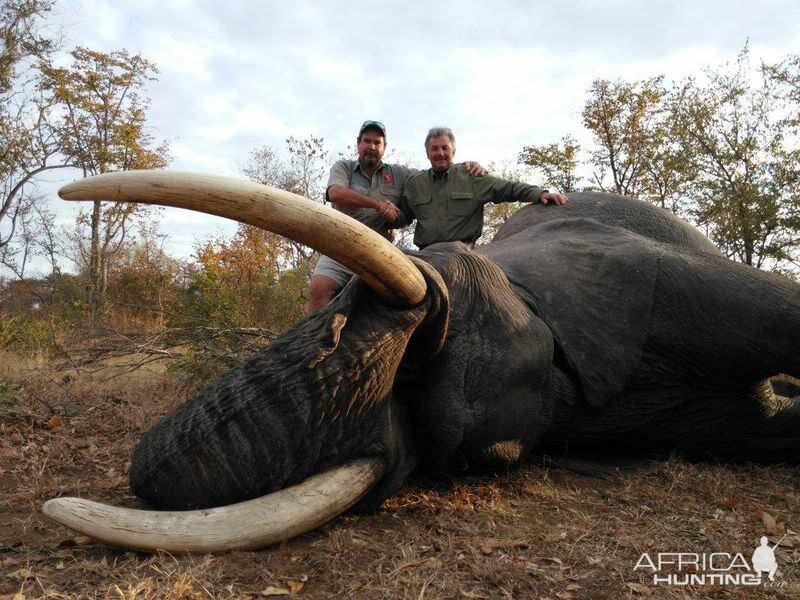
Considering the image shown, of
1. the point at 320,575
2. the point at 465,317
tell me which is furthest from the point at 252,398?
the point at 465,317

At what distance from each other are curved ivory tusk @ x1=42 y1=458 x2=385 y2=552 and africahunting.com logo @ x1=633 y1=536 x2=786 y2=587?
1.10 m

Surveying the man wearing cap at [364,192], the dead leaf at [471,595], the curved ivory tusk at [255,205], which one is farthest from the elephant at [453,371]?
the man wearing cap at [364,192]

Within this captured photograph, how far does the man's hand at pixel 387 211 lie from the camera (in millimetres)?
4730

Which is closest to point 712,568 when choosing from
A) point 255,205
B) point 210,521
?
point 210,521

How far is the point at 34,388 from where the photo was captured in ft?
19.5

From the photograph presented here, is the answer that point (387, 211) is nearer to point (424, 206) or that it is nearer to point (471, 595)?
point (424, 206)

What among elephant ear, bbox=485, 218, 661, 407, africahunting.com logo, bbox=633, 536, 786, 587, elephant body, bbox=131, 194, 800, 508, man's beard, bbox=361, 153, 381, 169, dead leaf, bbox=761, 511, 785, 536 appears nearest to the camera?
africahunting.com logo, bbox=633, 536, 786, 587

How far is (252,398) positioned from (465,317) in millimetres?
1044

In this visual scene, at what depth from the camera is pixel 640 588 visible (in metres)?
2.16

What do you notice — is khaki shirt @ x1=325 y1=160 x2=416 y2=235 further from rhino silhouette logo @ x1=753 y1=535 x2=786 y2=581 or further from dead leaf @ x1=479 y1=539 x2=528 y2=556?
rhino silhouette logo @ x1=753 y1=535 x2=786 y2=581

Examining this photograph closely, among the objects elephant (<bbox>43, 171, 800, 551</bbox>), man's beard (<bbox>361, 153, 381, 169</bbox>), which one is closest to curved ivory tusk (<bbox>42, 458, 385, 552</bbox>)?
elephant (<bbox>43, 171, 800, 551</bbox>)

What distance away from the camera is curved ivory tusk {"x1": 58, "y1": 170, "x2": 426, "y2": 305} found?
6.64 feet

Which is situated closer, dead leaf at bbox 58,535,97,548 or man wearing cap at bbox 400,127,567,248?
dead leaf at bbox 58,535,97,548

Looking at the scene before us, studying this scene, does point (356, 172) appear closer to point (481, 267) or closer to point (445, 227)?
point (445, 227)
